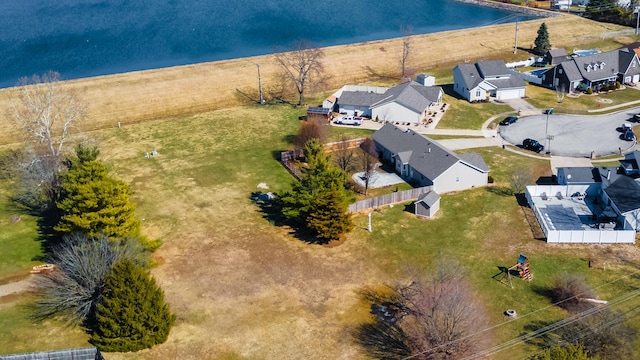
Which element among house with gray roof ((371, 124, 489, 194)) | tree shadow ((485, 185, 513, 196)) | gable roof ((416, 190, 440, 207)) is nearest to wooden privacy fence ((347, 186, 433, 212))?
gable roof ((416, 190, 440, 207))

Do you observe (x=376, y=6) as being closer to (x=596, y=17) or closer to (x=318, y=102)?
(x=596, y=17)

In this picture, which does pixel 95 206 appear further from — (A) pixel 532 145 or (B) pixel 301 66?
(A) pixel 532 145

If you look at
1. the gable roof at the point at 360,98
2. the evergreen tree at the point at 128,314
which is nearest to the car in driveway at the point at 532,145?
the gable roof at the point at 360,98

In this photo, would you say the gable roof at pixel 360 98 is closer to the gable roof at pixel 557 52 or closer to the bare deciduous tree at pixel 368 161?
the bare deciduous tree at pixel 368 161

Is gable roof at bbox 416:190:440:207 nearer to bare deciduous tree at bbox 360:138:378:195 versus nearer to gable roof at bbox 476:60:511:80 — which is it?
bare deciduous tree at bbox 360:138:378:195

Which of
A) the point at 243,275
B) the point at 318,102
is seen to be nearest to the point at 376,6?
the point at 318,102

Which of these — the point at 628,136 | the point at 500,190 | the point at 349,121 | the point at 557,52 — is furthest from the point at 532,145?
the point at 557,52
